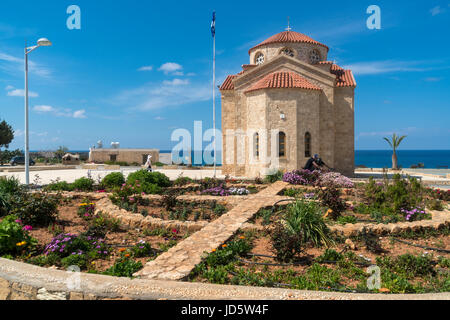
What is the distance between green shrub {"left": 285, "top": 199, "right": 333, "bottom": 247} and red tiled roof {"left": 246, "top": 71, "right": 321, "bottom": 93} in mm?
13150

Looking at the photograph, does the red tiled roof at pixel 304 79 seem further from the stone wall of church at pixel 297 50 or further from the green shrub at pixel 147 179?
the green shrub at pixel 147 179

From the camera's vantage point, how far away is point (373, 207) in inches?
353

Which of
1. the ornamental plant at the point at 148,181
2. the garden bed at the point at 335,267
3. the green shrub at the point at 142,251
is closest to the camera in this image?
the garden bed at the point at 335,267

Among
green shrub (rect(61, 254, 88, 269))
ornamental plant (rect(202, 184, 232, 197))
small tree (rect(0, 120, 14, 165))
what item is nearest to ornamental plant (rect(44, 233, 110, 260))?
green shrub (rect(61, 254, 88, 269))

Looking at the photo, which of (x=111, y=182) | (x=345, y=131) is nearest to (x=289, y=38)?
(x=345, y=131)

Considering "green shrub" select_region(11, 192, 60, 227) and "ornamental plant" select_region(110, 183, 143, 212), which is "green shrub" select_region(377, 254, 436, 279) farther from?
"green shrub" select_region(11, 192, 60, 227)

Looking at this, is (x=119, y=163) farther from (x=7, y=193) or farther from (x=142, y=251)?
(x=142, y=251)

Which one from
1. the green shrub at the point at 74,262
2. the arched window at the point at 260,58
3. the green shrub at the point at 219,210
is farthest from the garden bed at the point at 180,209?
the arched window at the point at 260,58

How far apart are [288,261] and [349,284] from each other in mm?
1053

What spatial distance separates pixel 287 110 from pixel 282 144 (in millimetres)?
2046

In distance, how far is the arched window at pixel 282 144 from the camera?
734 inches

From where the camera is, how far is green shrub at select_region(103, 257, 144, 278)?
179 inches

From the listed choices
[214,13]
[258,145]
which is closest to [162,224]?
[258,145]
